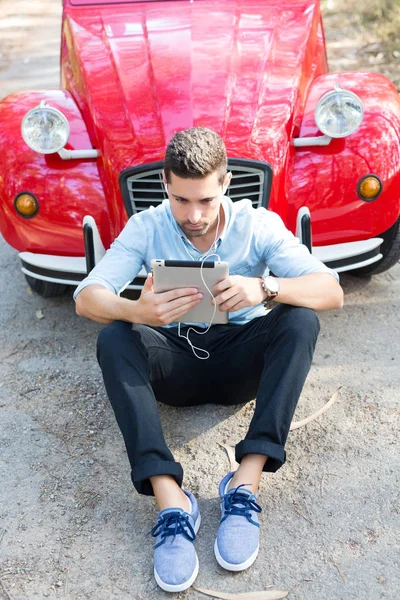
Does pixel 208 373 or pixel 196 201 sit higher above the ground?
pixel 196 201

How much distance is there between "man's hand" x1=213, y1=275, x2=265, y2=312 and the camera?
8.18 ft

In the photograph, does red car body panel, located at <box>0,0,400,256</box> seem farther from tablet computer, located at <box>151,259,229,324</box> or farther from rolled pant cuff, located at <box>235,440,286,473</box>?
rolled pant cuff, located at <box>235,440,286,473</box>

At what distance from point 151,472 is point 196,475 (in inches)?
16.8

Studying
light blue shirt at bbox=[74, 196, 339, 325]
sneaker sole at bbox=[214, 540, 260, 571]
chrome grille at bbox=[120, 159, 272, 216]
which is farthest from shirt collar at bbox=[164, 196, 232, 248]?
sneaker sole at bbox=[214, 540, 260, 571]

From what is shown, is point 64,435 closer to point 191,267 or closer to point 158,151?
point 191,267

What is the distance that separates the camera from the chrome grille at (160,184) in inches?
129

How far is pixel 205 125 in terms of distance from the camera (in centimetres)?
332

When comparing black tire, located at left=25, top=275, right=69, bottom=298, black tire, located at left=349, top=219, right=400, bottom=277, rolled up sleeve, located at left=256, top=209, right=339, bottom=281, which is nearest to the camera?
rolled up sleeve, located at left=256, top=209, right=339, bottom=281

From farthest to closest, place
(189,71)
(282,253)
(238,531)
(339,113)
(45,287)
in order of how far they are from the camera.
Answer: (45,287) → (189,71) → (339,113) → (282,253) → (238,531)

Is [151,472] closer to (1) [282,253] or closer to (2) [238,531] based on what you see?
(2) [238,531]

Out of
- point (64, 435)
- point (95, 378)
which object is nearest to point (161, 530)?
point (64, 435)

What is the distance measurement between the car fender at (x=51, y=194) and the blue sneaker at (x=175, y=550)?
1.53 metres

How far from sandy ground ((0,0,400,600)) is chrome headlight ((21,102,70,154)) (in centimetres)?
98

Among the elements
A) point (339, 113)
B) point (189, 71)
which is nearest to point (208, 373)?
point (339, 113)
